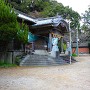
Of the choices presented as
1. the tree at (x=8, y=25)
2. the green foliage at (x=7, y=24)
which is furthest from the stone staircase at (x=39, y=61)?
the green foliage at (x=7, y=24)

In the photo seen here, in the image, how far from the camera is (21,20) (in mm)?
20812

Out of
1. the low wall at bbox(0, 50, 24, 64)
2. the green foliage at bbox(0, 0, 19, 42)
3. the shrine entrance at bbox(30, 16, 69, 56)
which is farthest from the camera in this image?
the shrine entrance at bbox(30, 16, 69, 56)

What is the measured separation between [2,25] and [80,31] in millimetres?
43324

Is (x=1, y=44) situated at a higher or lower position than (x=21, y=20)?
lower

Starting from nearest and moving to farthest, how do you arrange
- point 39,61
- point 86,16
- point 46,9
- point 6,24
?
point 6,24
point 39,61
point 46,9
point 86,16

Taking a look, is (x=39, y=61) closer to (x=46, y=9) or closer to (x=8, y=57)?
(x=8, y=57)

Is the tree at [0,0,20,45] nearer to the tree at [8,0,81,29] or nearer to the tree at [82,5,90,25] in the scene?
the tree at [8,0,81,29]

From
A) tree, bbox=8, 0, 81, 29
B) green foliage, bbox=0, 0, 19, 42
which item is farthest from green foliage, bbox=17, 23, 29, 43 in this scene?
tree, bbox=8, 0, 81, 29

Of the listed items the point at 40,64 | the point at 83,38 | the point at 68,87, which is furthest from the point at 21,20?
the point at 83,38

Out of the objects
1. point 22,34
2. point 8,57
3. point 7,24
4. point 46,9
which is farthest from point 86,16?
point 7,24

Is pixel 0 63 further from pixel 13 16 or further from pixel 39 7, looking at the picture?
pixel 39 7

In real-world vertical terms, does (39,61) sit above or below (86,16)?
below

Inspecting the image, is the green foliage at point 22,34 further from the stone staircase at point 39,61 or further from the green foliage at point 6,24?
the stone staircase at point 39,61

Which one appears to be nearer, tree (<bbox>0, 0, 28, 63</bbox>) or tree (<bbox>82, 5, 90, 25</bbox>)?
tree (<bbox>0, 0, 28, 63</bbox>)
